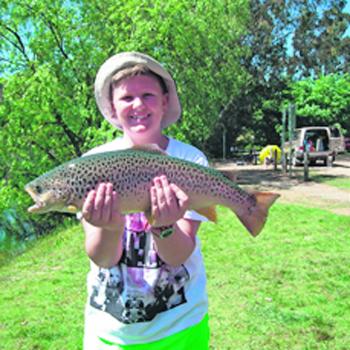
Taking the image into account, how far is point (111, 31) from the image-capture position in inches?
579

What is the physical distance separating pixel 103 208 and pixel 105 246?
223 millimetres

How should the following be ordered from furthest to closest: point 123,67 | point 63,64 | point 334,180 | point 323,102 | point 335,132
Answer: point 323,102 → point 335,132 → point 334,180 → point 63,64 → point 123,67

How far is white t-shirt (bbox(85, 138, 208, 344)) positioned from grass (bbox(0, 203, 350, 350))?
9.52 ft

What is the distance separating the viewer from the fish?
76.4 inches

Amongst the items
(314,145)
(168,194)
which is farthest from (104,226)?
(314,145)

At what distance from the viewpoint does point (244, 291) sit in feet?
19.7

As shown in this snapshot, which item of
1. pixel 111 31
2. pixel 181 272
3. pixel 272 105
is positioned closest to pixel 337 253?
pixel 181 272

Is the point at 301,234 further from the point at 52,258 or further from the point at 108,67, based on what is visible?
the point at 108,67

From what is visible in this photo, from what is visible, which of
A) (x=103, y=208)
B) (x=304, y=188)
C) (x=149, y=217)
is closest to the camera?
(x=103, y=208)

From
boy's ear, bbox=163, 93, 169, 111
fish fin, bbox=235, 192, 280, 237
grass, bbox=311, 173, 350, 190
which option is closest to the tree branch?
grass, bbox=311, 173, 350, 190

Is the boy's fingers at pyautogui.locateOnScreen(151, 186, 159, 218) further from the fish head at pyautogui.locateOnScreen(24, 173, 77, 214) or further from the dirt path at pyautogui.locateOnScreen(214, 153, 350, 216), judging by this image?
the dirt path at pyautogui.locateOnScreen(214, 153, 350, 216)

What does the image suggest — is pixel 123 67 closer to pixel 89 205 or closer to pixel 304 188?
pixel 89 205

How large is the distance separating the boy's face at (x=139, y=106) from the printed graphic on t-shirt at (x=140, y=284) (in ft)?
1.72

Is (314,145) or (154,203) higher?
(154,203)
